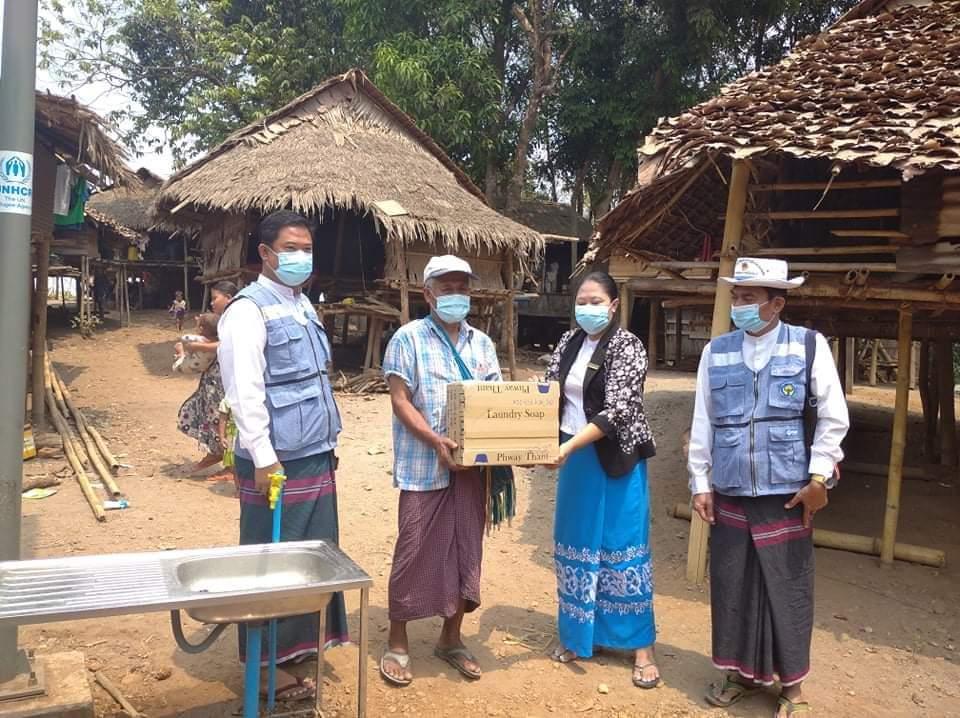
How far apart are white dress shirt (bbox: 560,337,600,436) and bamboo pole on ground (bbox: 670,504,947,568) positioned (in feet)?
11.2

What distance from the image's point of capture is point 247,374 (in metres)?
2.81

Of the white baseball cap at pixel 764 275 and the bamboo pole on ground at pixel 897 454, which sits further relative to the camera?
the bamboo pole on ground at pixel 897 454

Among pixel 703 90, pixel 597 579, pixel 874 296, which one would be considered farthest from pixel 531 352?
pixel 597 579

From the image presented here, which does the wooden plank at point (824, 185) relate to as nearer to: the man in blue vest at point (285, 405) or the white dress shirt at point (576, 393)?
the white dress shirt at point (576, 393)

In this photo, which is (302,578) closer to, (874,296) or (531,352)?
(874,296)

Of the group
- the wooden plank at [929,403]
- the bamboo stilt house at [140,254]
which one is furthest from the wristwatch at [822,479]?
the bamboo stilt house at [140,254]

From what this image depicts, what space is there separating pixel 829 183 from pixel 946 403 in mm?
5410

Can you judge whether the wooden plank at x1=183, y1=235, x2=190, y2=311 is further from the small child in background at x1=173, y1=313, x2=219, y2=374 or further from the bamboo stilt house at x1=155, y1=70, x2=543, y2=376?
the small child in background at x1=173, y1=313, x2=219, y2=374

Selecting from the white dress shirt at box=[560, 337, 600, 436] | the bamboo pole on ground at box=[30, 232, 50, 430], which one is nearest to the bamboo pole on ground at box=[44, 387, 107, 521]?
the bamboo pole on ground at box=[30, 232, 50, 430]

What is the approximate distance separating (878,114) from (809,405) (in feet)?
8.37

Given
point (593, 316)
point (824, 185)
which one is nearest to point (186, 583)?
point (593, 316)

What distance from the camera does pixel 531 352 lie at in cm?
1917

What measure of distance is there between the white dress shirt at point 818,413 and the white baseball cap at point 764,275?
9.1 inches

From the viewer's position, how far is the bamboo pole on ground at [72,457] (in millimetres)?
5547
